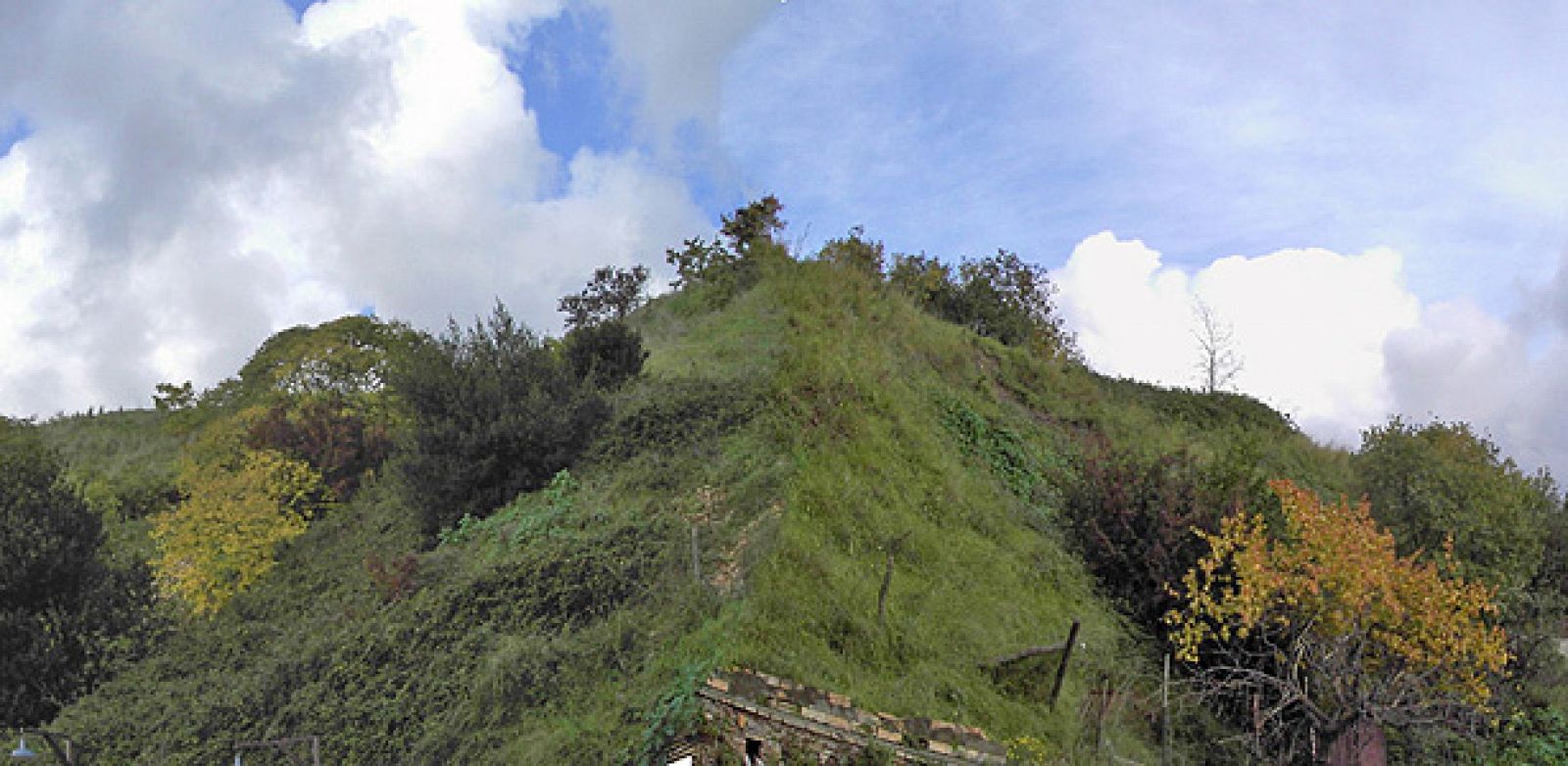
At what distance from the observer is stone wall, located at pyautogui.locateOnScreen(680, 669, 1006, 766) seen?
28.2 ft

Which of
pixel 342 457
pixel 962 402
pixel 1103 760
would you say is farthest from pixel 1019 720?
pixel 342 457

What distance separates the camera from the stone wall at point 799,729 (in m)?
8.59

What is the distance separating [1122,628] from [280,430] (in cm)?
1849

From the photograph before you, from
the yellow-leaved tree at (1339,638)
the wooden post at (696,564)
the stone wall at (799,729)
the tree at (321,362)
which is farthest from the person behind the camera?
the tree at (321,362)

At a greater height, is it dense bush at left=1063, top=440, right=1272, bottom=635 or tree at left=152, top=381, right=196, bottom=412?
tree at left=152, top=381, right=196, bottom=412

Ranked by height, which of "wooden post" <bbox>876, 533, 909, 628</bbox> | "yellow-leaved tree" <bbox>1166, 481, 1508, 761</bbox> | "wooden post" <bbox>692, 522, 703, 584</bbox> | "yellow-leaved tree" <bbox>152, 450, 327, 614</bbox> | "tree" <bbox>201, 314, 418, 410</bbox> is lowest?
"yellow-leaved tree" <bbox>1166, 481, 1508, 761</bbox>

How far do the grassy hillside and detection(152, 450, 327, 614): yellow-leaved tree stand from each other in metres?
0.48

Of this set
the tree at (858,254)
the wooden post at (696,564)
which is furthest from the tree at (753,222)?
the wooden post at (696,564)

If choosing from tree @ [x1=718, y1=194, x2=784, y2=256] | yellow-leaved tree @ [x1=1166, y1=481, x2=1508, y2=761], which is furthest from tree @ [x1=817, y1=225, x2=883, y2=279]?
yellow-leaved tree @ [x1=1166, y1=481, x2=1508, y2=761]

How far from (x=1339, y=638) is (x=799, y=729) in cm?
735

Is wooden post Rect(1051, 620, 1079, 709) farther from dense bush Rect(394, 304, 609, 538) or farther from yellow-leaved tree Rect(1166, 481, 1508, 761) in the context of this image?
dense bush Rect(394, 304, 609, 538)

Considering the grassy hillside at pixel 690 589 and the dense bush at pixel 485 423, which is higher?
the dense bush at pixel 485 423

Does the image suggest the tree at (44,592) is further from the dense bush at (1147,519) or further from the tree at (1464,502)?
the tree at (1464,502)

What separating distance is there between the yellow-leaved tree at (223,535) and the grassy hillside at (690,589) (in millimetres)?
478
